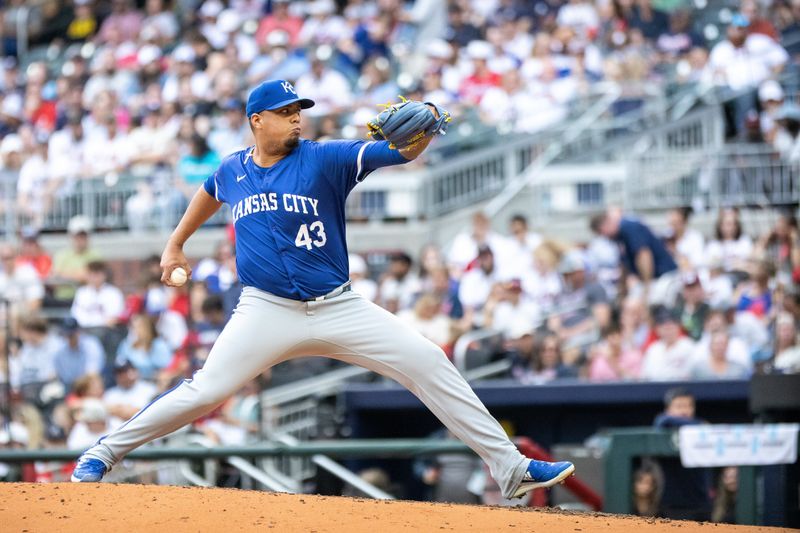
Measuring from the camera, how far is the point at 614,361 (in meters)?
11.3

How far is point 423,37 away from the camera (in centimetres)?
1808

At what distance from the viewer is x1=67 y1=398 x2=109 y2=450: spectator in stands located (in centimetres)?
1098

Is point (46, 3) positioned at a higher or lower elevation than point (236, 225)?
higher

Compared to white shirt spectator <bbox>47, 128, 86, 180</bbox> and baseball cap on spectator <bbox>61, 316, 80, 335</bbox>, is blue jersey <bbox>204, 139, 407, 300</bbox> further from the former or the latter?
white shirt spectator <bbox>47, 128, 86, 180</bbox>

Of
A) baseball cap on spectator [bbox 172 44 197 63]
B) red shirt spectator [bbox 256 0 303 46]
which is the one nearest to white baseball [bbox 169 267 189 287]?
baseball cap on spectator [bbox 172 44 197 63]

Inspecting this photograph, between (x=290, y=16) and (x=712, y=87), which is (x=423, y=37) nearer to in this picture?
(x=290, y=16)

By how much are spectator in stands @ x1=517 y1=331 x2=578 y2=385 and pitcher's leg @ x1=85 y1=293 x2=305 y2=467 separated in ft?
18.1

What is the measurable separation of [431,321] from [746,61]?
548 centimetres

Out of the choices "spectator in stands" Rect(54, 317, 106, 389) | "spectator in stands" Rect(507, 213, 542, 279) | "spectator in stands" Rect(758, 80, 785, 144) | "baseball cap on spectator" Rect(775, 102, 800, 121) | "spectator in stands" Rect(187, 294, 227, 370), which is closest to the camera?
"spectator in stands" Rect(187, 294, 227, 370)

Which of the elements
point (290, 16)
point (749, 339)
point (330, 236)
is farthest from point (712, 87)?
point (330, 236)

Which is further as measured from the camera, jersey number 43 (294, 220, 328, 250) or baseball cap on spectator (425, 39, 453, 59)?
baseball cap on spectator (425, 39, 453, 59)

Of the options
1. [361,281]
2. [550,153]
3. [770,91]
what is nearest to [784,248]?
[770,91]

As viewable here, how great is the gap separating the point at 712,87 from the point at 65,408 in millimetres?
7699

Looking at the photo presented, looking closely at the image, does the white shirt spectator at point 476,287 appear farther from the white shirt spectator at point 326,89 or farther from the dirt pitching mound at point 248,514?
the dirt pitching mound at point 248,514
